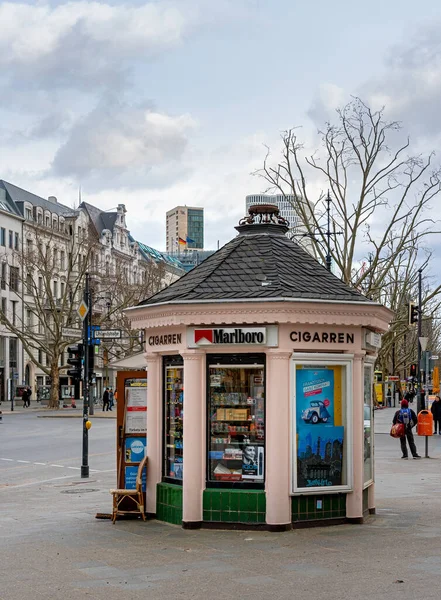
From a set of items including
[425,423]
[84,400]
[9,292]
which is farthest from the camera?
[9,292]

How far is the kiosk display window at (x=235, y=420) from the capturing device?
1302 cm

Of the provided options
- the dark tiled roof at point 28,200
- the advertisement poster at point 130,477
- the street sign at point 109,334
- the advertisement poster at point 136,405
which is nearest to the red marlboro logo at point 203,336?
the advertisement poster at point 136,405

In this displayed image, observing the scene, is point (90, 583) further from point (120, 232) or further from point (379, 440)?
point (120, 232)

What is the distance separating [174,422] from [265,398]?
5.04ft

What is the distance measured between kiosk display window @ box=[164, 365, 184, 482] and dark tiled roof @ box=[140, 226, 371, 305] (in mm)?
1051

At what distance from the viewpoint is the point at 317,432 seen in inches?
520

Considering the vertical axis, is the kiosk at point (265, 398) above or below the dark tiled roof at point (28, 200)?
below

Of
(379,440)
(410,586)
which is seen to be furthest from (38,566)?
(379,440)

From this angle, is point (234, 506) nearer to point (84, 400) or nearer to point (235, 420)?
point (235, 420)

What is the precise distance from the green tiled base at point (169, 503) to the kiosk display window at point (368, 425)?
2.61 metres

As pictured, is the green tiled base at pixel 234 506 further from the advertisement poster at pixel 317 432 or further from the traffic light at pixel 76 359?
the traffic light at pixel 76 359

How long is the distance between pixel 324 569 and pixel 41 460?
17.7 m

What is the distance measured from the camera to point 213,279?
13656mm

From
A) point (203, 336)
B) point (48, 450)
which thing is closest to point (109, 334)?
point (48, 450)
